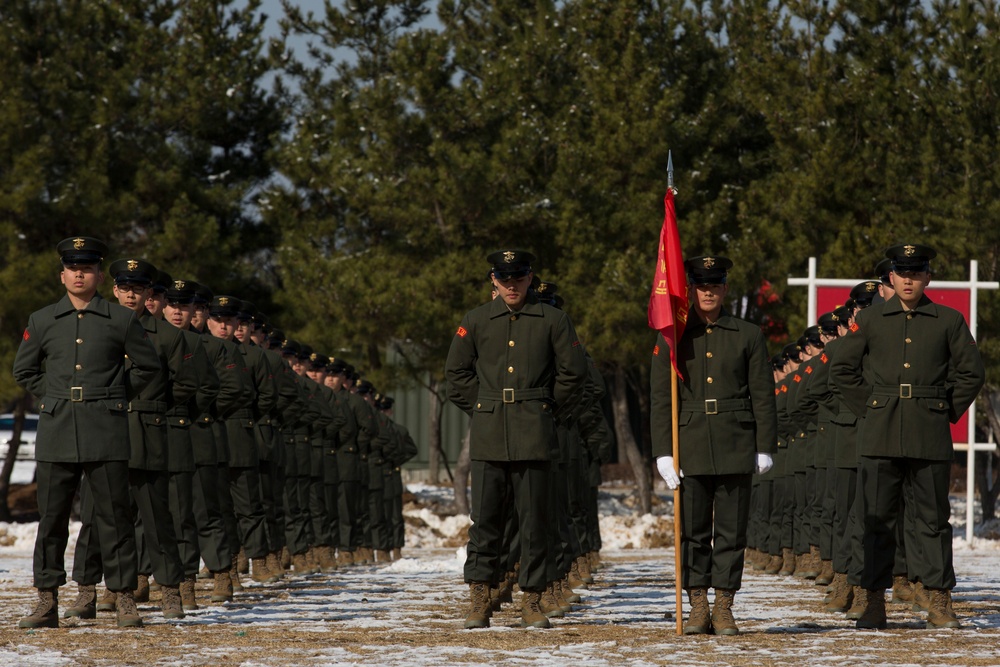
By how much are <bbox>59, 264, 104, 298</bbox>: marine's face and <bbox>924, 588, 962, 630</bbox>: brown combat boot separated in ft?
17.0

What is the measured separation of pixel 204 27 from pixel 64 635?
71.2 feet

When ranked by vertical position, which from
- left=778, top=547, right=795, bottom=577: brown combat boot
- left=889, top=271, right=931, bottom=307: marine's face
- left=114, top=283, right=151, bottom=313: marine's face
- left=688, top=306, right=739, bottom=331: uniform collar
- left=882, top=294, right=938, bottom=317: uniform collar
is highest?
left=114, top=283, right=151, bottom=313: marine's face

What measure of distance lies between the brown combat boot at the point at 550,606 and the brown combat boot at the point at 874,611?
1981mm

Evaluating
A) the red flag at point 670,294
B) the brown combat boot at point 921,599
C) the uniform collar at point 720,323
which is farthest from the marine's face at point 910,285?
the brown combat boot at point 921,599

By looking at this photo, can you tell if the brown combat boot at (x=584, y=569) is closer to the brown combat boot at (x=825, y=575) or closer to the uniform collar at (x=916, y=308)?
the brown combat boot at (x=825, y=575)

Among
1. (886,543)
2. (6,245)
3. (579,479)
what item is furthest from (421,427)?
(886,543)

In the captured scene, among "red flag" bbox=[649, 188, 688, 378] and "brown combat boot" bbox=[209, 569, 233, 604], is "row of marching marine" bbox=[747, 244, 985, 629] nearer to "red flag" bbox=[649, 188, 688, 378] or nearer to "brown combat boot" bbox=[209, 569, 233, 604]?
"red flag" bbox=[649, 188, 688, 378]

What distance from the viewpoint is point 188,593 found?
1218 cm

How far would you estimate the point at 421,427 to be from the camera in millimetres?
42719

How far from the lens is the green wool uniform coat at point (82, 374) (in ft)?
32.6

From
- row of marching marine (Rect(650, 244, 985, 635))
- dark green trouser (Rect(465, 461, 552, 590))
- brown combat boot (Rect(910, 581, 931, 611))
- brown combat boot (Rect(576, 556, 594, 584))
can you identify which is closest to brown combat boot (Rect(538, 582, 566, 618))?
dark green trouser (Rect(465, 461, 552, 590))

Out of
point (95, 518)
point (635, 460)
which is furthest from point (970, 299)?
point (95, 518)

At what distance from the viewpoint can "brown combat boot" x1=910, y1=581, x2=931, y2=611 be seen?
1026cm

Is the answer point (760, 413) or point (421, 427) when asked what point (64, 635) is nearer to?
point (760, 413)
